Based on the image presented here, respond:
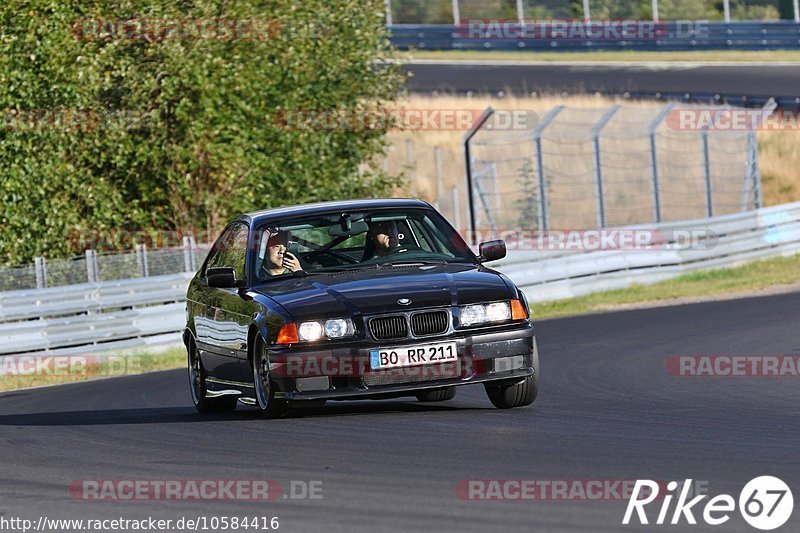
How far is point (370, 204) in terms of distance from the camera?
1158 centimetres

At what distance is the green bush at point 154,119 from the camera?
25.2 m

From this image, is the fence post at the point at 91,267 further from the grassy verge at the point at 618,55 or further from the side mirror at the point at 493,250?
the grassy verge at the point at 618,55

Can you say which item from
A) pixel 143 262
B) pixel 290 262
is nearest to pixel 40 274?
pixel 143 262

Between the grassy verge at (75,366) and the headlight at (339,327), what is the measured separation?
9.98 metres

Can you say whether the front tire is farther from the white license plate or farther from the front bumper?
the white license plate

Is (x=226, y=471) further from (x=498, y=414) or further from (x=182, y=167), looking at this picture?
(x=182, y=167)

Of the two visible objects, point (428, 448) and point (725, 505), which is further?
point (428, 448)

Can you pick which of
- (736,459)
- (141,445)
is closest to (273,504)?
(736,459)

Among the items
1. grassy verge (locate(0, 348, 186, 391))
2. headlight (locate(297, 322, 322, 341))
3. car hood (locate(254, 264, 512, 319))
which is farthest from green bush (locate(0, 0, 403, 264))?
headlight (locate(297, 322, 322, 341))

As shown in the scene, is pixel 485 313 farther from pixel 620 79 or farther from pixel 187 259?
pixel 620 79

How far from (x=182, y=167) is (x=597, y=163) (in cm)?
680

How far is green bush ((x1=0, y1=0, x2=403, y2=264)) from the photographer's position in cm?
2522

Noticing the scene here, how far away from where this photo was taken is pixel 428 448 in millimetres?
8719

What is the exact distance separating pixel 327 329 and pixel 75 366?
10968mm
